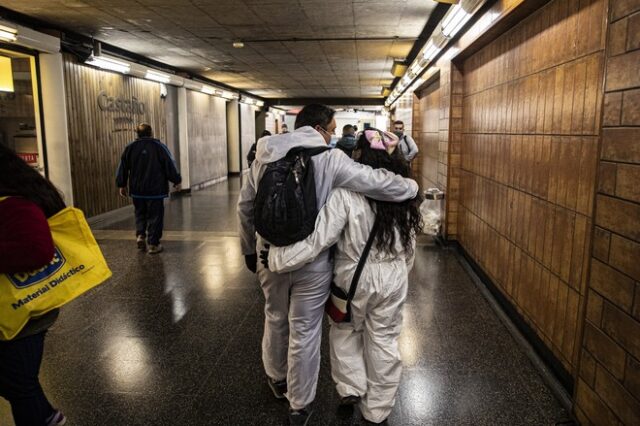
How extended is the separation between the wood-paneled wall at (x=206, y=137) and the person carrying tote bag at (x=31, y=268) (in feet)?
33.8

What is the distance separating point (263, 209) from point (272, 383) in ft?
3.60

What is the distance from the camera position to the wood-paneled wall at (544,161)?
2.75 meters

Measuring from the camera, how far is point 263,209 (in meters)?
2.22

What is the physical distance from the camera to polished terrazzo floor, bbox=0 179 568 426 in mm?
2604

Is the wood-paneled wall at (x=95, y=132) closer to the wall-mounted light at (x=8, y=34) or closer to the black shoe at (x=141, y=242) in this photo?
the wall-mounted light at (x=8, y=34)

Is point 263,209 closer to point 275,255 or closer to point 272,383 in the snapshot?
point 275,255

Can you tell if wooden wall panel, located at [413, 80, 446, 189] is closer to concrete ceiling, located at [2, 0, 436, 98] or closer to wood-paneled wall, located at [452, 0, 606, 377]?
concrete ceiling, located at [2, 0, 436, 98]

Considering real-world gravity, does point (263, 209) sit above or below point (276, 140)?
below

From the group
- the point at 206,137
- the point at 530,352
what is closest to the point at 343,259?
the point at 530,352

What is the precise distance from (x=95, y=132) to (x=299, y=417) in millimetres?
6901

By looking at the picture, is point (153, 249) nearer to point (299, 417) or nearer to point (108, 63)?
point (108, 63)

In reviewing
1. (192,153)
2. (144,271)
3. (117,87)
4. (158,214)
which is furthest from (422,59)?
(192,153)

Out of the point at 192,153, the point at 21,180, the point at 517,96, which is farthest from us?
the point at 192,153

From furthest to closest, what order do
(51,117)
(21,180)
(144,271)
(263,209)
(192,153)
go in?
1. (192,153)
2. (51,117)
3. (144,271)
4. (263,209)
5. (21,180)
